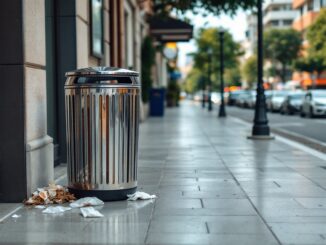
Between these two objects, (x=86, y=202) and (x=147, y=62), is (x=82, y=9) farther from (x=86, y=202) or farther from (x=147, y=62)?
(x=147, y=62)

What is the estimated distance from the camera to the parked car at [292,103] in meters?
35.5

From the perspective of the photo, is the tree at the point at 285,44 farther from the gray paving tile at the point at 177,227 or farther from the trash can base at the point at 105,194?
the gray paving tile at the point at 177,227

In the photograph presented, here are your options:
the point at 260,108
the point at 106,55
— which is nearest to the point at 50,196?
the point at 106,55

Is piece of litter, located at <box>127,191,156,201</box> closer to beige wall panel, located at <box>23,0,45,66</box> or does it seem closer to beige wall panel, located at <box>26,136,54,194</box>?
beige wall panel, located at <box>26,136,54,194</box>

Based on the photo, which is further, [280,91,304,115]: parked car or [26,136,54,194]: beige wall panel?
[280,91,304,115]: parked car

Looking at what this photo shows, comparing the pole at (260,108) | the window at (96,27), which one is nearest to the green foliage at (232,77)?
the pole at (260,108)

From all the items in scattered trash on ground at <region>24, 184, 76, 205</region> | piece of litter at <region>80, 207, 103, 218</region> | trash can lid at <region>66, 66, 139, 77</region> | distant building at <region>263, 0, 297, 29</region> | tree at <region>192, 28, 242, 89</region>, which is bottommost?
piece of litter at <region>80, 207, 103, 218</region>

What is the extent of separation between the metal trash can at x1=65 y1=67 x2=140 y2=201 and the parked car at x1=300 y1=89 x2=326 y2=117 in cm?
2471

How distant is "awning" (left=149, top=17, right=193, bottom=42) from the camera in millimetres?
27766

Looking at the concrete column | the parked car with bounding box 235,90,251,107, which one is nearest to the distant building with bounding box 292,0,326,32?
the parked car with bounding box 235,90,251,107

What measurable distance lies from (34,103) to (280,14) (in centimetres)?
11433

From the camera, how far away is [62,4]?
32.3 ft

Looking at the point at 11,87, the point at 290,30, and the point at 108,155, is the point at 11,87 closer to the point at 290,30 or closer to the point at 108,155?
the point at 108,155

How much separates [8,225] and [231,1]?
1523 cm
